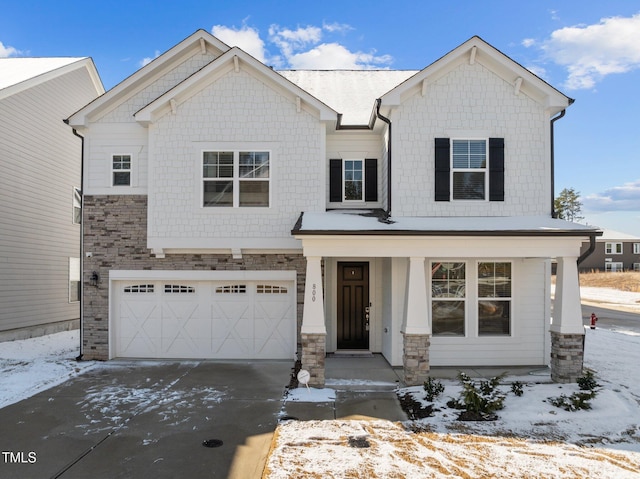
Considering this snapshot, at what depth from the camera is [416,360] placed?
28.0ft

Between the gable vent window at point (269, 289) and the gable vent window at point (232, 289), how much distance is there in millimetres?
382

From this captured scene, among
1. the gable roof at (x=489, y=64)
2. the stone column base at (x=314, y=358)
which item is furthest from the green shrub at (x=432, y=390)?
the gable roof at (x=489, y=64)

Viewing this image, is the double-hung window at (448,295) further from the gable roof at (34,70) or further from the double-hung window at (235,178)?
the gable roof at (34,70)

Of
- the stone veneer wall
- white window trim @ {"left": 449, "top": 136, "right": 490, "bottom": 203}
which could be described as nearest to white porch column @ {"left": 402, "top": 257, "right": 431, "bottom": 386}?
white window trim @ {"left": 449, "top": 136, "right": 490, "bottom": 203}

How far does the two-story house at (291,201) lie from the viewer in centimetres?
1016

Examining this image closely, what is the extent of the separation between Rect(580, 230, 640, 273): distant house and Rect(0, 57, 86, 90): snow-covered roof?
55455 mm

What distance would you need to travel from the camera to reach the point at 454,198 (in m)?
10.2

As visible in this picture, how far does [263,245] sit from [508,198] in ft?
19.2

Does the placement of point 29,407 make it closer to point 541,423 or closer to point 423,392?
point 423,392

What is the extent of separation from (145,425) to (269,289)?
483 centimetres

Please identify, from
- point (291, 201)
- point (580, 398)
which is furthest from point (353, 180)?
point (580, 398)

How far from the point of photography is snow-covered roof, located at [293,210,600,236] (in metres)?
8.62

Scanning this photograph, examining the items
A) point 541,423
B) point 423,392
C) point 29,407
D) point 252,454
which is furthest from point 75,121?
point 541,423

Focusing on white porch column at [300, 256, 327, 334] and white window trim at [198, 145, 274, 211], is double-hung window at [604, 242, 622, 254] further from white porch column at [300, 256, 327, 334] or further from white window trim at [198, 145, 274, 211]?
white porch column at [300, 256, 327, 334]
